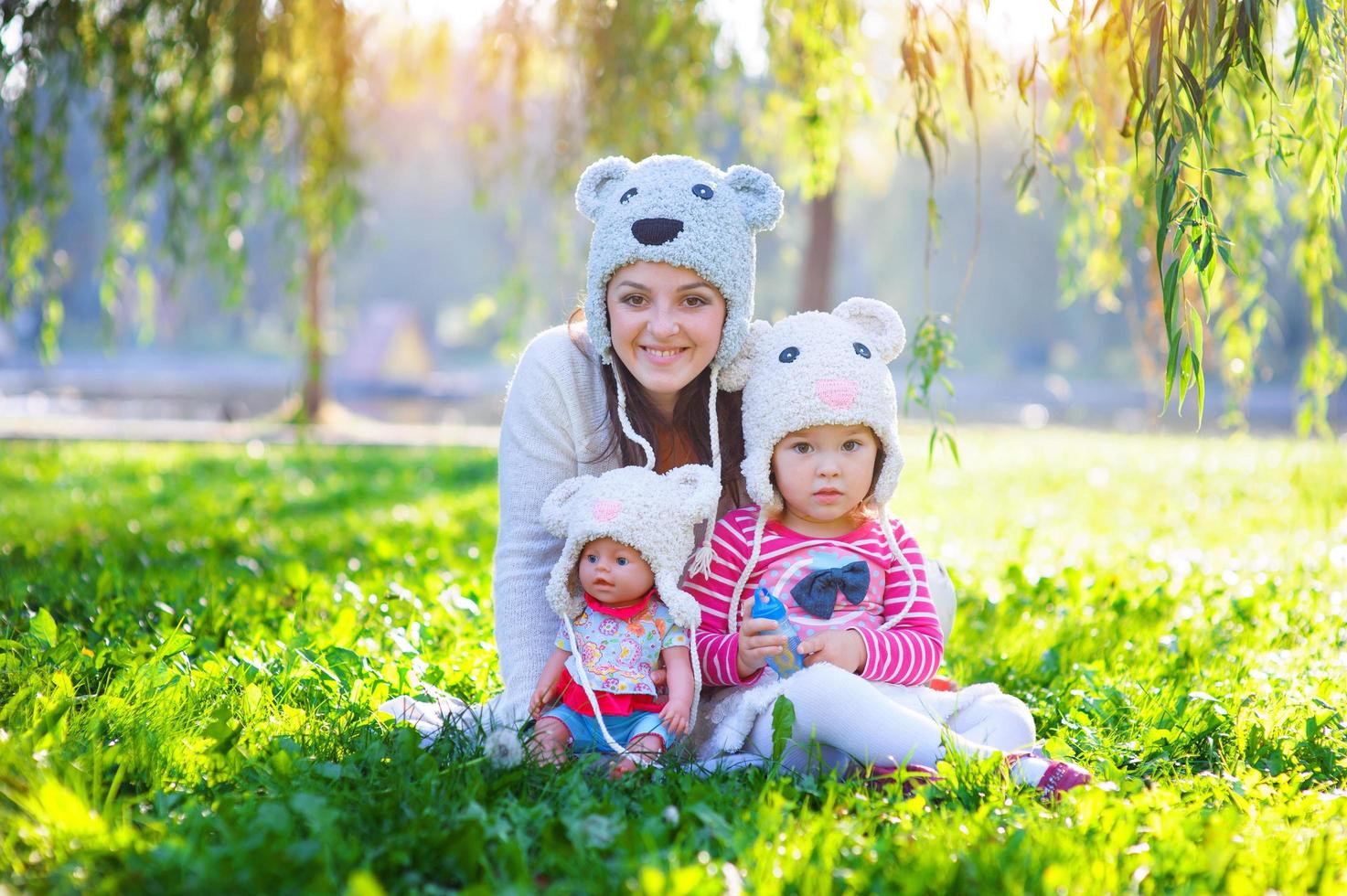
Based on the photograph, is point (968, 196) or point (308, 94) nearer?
point (308, 94)

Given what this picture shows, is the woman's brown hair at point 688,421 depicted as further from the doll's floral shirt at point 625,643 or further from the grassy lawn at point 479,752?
the grassy lawn at point 479,752

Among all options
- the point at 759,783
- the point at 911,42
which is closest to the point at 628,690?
the point at 759,783

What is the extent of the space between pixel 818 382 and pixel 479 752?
1.19 meters

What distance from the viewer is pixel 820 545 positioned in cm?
294

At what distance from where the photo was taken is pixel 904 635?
2832 mm

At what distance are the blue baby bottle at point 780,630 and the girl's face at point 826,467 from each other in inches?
9.6

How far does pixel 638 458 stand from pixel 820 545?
21.0 inches

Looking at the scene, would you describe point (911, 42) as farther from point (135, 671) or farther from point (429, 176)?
point (429, 176)

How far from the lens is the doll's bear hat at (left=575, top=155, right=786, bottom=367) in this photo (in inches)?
114

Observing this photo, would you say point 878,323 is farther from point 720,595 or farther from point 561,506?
point 561,506

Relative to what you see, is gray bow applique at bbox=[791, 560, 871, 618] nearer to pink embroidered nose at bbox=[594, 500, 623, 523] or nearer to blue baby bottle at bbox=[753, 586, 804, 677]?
blue baby bottle at bbox=[753, 586, 804, 677]

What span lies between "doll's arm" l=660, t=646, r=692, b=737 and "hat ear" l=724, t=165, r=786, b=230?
3.76 feet

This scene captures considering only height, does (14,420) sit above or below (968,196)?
below

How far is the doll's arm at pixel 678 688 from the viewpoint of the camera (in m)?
2.67
